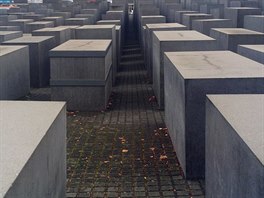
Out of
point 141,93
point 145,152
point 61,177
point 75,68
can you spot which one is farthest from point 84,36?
point 61,177

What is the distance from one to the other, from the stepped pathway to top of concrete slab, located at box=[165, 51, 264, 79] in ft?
4.73

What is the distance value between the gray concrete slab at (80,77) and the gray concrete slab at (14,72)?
3.66 ft

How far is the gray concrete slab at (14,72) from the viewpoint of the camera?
11.1 meters

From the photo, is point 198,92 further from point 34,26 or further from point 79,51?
point 34,26

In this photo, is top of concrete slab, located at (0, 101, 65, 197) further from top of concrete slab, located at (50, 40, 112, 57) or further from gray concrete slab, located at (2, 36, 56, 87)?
gray concrete slab, located at (2, 36, 56, 87)

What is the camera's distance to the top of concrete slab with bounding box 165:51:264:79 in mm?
6742

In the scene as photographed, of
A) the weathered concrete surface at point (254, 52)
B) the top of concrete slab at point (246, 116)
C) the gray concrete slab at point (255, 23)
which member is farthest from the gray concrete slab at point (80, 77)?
the gray concrete slab at point (255, 23)

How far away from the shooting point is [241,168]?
371cm

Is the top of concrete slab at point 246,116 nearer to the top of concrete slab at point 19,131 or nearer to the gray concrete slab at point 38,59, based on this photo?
the top of concrete slab at point 19,131

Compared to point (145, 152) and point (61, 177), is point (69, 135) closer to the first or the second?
point (145, 152)

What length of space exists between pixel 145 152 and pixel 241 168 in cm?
432

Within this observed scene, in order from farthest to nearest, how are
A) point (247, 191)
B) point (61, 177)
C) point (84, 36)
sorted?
point (84, 36) → point (61, 177) → point (247, 191)

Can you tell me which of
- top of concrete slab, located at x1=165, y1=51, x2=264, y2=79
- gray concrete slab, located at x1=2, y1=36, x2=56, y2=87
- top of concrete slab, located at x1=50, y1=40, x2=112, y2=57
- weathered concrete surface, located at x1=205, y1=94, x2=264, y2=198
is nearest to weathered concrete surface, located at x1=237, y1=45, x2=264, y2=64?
top of concrete slab, located at x1=165, y1=51, x2=264, y2=79

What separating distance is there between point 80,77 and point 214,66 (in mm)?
4285
